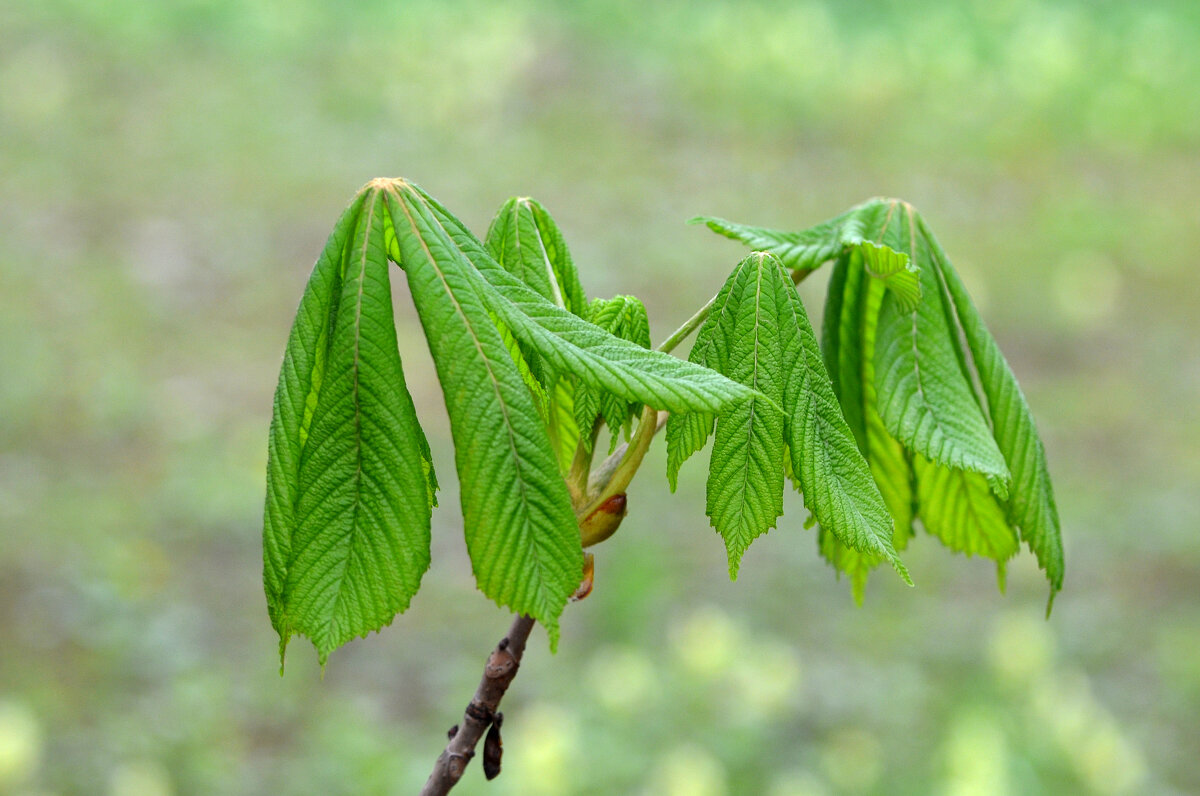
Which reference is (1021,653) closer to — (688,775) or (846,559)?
(688,775)

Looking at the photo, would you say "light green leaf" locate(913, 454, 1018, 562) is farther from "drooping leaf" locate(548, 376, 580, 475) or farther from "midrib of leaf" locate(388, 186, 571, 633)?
"midrib of leaf" locate(388, 186, 571, 633)

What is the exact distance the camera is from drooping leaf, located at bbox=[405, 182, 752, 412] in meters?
0.59

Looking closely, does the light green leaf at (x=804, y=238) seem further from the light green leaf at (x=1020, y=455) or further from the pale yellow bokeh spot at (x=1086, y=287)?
the pale yellow bokeh spot at (x=1086, y=287)

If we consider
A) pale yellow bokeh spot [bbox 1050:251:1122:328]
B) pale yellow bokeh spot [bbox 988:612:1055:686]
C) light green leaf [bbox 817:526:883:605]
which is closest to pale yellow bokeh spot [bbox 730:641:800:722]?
pale yellow bokeh spot [bbox 988:612:1055:686]

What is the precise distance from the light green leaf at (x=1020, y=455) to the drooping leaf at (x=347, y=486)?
41cm

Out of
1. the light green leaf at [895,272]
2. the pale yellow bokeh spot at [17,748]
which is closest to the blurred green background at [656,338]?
the pale yellow bokeh spot at [17,748]

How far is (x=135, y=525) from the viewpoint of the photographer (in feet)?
10.4

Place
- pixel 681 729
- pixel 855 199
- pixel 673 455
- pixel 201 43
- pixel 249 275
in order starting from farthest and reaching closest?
pixel 201 43
pixel 855 199
pixel 249 275
pixel 681 729
pixel 673 455

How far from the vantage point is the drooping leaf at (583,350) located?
0.59 meters

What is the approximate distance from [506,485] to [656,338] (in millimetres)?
3165

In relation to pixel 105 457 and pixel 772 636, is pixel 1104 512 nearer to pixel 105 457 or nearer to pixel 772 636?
pixel 772 636

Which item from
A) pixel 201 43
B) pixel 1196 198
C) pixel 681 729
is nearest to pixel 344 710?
pixel 681 729

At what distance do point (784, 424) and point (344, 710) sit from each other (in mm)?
2258

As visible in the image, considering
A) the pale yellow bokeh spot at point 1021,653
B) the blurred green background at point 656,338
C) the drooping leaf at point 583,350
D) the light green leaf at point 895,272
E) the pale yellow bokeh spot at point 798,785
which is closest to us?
the drooping leaf at point 583,350
